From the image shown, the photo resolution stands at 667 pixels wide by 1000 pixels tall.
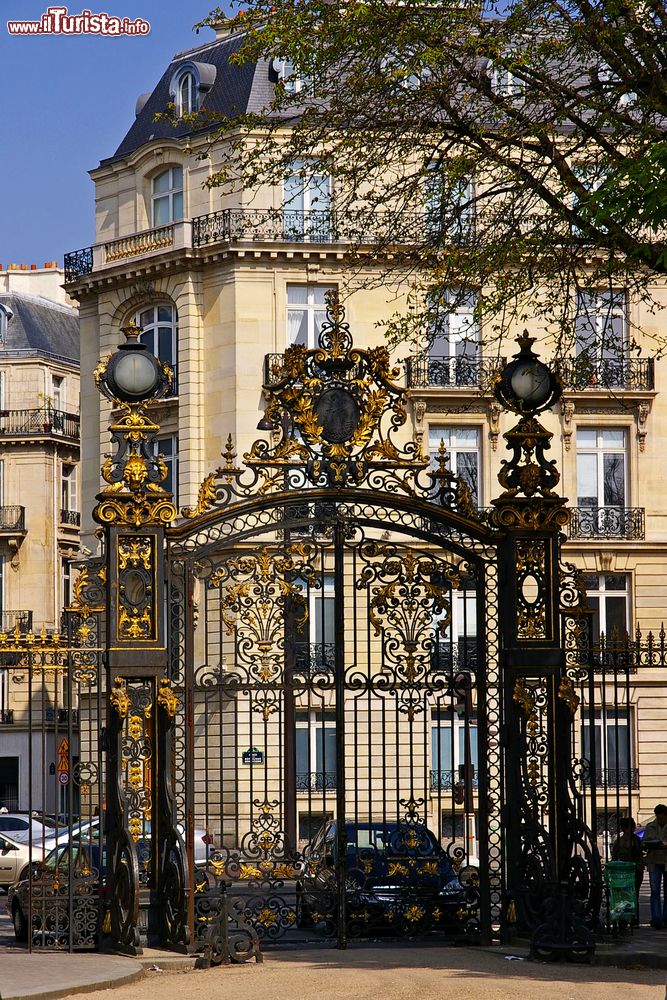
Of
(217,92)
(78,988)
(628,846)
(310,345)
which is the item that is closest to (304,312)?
(310,345)

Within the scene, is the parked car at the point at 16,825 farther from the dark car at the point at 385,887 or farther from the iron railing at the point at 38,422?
the iron railing at the point at 38,422

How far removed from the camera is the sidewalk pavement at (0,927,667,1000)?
1229 cm

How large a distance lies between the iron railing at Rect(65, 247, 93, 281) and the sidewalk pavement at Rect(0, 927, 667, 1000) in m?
25.8

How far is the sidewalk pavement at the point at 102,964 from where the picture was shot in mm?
12289

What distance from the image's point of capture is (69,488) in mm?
52844

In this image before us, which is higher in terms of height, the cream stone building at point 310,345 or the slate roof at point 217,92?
the slate roof at point 217,92

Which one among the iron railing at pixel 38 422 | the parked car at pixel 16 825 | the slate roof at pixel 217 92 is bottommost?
the parked car at pixel 16 825

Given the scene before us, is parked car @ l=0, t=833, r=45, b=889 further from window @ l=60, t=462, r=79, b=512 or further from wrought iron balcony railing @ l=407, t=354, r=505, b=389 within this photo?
window @ l=60, t=462, r=79, b=512

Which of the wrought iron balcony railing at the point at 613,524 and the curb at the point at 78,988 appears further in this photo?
the wrought iron balcony railing at the point at 613,524

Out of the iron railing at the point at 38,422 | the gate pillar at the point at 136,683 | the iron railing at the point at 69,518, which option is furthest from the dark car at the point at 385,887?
the iron railing at the point at 38,422

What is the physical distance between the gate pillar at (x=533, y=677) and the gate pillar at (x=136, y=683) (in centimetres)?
273

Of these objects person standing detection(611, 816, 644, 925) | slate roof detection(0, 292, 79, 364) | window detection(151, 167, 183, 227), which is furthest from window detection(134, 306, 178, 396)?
person standing detection(611, 816, 644, 925)

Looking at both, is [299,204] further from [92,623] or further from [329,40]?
[92,623]

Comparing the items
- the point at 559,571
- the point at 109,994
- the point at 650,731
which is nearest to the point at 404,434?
the point at 650,731
